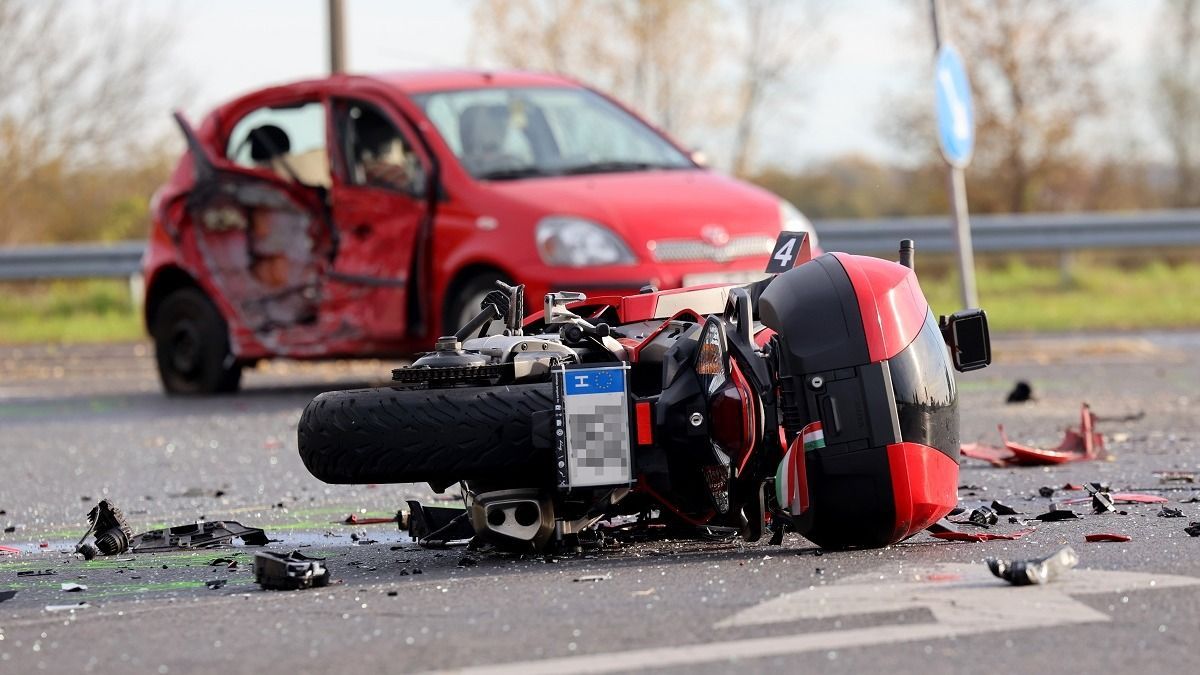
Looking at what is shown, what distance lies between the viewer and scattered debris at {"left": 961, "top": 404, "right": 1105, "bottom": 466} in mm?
7570

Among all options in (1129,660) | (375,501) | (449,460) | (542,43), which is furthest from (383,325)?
(542,43)

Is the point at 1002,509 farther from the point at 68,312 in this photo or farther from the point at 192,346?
the point at 68,312

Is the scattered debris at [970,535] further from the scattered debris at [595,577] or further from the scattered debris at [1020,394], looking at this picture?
the scattered debris at [1020,394]

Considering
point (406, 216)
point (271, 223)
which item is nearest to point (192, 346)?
point (271, 223)

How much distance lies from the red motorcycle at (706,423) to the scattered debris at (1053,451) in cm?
234

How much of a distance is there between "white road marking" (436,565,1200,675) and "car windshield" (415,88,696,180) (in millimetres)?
6830

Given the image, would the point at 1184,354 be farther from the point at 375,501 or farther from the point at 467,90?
the point at 375,501

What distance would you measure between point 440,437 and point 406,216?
6.16 meters

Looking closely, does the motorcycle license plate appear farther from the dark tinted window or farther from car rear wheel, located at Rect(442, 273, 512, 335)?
car rear wheel, located at Rect(442, 273, 512, 335)

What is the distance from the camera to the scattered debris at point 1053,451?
757 centimetres

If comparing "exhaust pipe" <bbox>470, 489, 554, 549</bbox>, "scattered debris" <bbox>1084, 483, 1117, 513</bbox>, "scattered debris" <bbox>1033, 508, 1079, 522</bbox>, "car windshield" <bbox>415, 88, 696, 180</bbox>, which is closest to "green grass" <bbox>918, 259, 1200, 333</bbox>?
"car windshield" <bbox>415, 88, 696, 180</bbox>

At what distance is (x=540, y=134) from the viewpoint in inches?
456

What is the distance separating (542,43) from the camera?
2877cm

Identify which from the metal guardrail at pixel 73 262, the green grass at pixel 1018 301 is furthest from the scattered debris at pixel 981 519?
the metal guardrail at pixel 73 262
